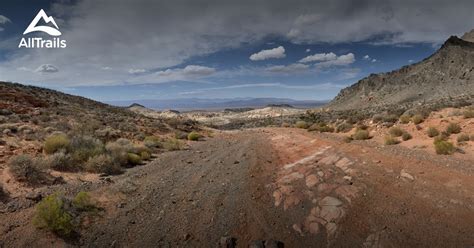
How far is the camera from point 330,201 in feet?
26.7

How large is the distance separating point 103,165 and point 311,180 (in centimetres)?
734

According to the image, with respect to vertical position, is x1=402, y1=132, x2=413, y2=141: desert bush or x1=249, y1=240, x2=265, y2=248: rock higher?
x1=402, y1=132, x2=413, y2=141: desert bush

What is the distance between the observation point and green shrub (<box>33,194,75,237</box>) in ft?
23.5

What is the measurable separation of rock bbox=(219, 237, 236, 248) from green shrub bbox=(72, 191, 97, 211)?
11.5ft

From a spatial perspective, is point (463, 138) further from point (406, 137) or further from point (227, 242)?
point (227, 242)

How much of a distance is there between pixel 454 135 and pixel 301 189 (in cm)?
1130

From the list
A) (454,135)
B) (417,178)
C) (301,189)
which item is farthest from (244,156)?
(454,135)

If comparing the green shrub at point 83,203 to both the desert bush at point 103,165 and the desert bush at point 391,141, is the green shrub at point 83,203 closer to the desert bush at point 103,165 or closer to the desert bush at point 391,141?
the desert bush at point 103,165

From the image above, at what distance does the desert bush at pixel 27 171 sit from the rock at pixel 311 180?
7.61m

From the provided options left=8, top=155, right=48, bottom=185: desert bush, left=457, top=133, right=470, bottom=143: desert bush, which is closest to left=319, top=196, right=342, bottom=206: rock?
left=8, top=155, right=48, bottom=185: desert bush

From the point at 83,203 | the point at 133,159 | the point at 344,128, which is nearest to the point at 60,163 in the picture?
the point at 133,159

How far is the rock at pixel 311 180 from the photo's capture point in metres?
9.30

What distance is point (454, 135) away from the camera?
1645 cm

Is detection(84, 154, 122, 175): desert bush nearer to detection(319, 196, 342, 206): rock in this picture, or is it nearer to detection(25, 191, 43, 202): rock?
detection(25, 191, 43, 202): rock
